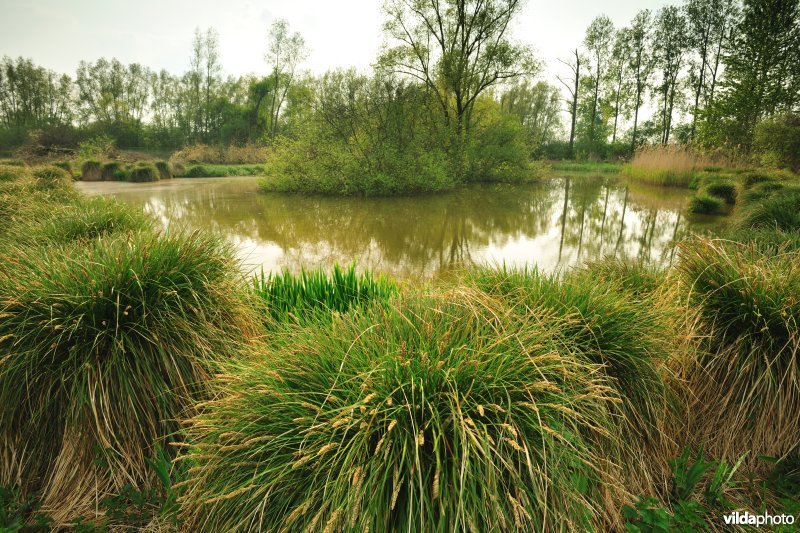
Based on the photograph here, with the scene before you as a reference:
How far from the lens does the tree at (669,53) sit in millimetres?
27188

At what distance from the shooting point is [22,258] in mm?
2461

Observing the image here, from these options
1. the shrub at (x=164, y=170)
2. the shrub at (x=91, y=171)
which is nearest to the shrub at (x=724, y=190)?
the shrub at (x=164, y=170)

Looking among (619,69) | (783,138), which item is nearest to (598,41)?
(619,69)

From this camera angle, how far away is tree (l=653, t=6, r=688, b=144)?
27.2 metres

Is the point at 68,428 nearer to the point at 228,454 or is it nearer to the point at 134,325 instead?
the point at 134,325

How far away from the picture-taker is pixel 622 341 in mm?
2139

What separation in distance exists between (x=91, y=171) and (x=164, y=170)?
366 cm

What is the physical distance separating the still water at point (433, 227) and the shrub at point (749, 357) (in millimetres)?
1873

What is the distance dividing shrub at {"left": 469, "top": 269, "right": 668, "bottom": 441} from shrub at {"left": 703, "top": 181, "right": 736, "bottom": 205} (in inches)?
440

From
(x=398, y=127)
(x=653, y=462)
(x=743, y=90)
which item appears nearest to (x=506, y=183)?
(x=398, y=127)

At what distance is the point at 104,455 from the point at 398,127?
15050 millimetres

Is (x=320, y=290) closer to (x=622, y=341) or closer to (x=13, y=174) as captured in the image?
(x=622, y=341)

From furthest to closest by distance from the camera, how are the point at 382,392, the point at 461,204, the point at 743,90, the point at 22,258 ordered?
1. the point at 743,90
2. the point at 461,204
3. the point at 22,258
4. the point at 382,392

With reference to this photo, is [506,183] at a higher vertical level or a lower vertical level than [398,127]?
lower
